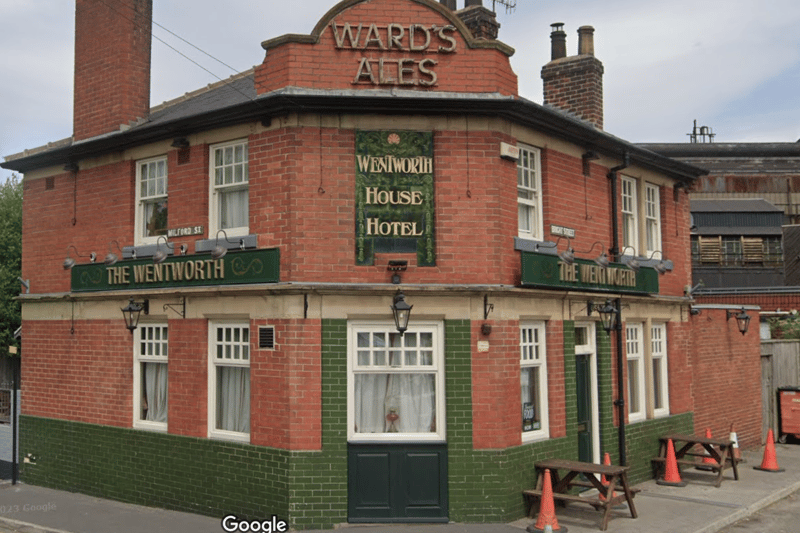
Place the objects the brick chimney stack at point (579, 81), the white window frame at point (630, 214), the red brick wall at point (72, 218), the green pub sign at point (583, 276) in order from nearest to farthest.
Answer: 1. the green pub sign at point (583, 276)
2. the red brick wall at point (72, 218)
3. the white window frame at point (630, 214)
4. the brick chimney stack at point (579, 81)

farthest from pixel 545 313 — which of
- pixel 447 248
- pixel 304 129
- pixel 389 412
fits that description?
pixel 304 129

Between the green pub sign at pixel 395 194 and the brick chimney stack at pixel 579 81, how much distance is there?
662 centimetres

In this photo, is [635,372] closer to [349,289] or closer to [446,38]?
[349,289]

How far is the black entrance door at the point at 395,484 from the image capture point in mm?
11016

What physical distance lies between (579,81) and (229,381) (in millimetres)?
10155

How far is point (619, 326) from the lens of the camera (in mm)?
14172

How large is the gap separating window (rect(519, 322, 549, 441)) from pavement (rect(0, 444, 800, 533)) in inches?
51.4

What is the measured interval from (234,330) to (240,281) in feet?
2.86

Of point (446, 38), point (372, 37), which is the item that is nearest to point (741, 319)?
point (446, 38)

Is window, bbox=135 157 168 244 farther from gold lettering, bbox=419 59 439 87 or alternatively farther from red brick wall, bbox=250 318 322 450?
gold lettering, bbox=419 59 439 87

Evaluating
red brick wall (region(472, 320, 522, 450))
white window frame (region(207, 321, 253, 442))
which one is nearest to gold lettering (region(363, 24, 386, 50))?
red brick wall (region(472, 320, 522, 450))

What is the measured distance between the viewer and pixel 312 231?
11242 mm
